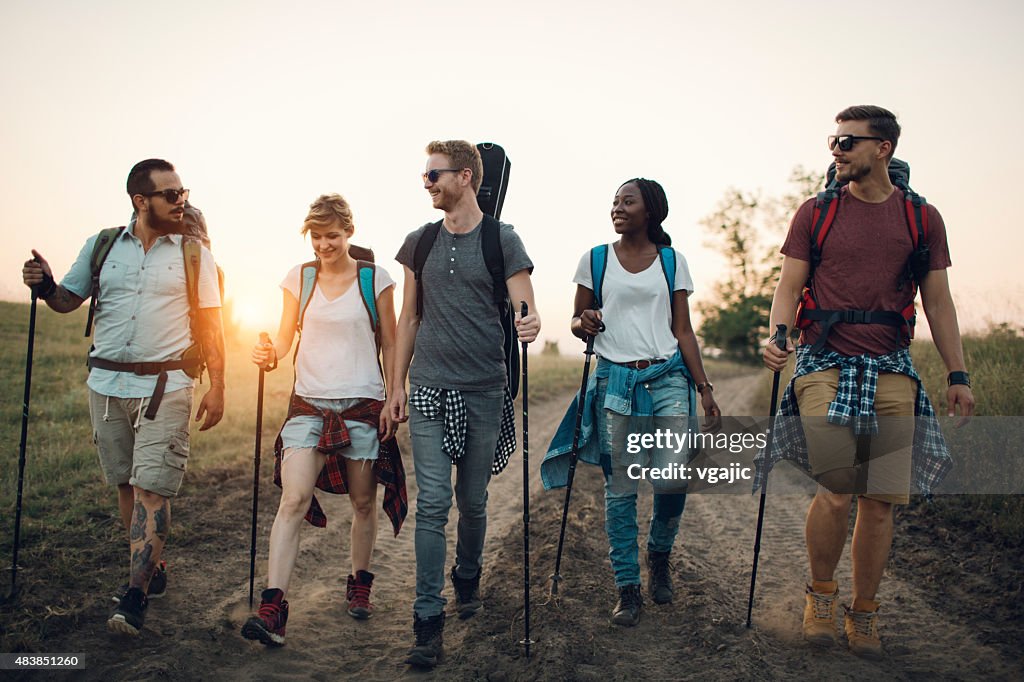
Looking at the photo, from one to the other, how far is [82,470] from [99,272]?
347cm

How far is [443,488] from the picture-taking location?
4398 mm

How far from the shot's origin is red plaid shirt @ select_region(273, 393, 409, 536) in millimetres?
4629

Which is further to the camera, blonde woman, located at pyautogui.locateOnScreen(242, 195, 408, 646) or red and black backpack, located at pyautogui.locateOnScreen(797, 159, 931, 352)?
blonde woman, located at pyautogui.locateOnScreen(242, 195, 408, 646)

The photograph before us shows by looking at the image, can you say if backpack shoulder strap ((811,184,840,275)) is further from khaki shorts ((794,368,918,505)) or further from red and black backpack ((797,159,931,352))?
khaki shorts ((794,368,918,505))

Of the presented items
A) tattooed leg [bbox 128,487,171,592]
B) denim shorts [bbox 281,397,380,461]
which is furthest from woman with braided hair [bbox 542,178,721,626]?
tattooed leg [bbox 128,487,171,592]

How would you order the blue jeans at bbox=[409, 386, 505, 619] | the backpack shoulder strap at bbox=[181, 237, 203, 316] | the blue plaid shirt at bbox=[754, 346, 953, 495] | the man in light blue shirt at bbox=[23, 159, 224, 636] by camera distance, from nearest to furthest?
the blue plaid shirt at bbox=[754, 346, 953, 495] < the blue jeans at bbox=[409, 386, 505, 619] < the man in light blue shirt at bbox=[23, 159, 224, 636] < the backpack shoulder strap at bbox=[181, 237, 203, 316]

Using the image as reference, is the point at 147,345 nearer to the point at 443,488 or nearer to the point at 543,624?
the point at 443,488

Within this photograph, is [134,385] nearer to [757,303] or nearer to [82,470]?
[82,470]

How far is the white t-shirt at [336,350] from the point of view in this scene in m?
4.68

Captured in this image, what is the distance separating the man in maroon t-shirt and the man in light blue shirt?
138 inches

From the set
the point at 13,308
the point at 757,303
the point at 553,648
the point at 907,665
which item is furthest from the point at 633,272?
the point at 757,303

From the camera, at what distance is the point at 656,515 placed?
511 centimetres

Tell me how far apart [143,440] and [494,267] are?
235cm

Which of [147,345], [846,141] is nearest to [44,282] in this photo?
[147,345]
